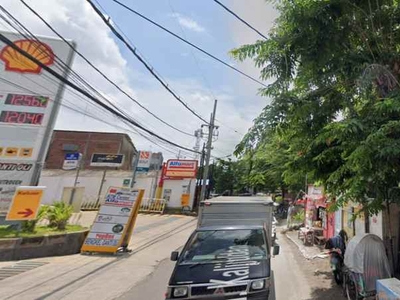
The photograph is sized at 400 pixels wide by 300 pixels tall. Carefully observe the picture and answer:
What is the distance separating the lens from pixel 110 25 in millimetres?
5711

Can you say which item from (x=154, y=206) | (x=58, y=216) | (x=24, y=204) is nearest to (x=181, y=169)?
(x=154, y=206)

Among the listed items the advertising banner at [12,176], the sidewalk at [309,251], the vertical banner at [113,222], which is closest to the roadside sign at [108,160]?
→ the advertising banner at [12,176]

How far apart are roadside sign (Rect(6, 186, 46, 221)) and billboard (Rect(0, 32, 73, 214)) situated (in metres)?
2.23

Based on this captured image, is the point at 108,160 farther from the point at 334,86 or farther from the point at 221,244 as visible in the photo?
the point at 334,86

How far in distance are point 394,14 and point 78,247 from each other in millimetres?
10489

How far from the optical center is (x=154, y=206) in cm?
2467

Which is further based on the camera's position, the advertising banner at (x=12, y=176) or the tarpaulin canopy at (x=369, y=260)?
the advertising banner at (x=12, y=176)

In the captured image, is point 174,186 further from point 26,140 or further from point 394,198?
point 394,198

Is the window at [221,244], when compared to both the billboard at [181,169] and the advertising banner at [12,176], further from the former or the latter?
the billboard at [181,169]

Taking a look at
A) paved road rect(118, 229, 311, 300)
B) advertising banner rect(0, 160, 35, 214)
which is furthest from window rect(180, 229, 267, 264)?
advertising banner rect(0, 160, 35, 214)

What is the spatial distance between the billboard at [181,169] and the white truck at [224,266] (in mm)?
20766

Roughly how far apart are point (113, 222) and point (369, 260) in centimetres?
771

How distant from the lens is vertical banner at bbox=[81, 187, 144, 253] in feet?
31.1

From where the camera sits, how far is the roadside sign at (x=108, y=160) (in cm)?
2994
